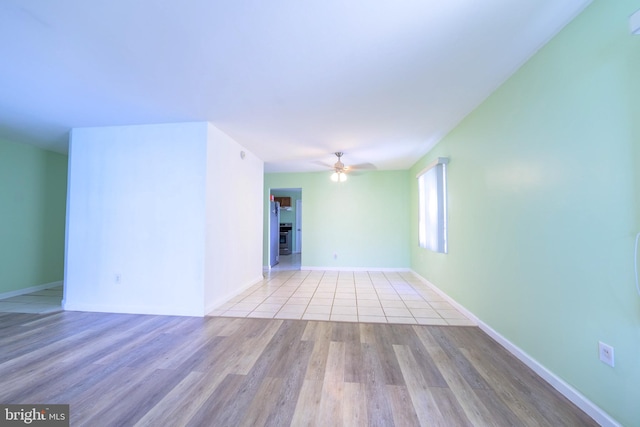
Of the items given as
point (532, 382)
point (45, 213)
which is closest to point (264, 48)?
point (532, 382)

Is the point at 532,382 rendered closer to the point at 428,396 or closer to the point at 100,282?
the point at 428,396

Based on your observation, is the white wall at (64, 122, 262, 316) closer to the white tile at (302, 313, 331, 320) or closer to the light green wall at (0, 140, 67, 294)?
the white tile at (302, 313, 331, 320)

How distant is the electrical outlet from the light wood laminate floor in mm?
362

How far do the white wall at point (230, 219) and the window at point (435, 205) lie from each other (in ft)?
9.77

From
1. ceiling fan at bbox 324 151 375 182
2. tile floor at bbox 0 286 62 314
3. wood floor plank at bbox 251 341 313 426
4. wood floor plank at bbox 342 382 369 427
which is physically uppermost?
ceiling fan at bbox 324 151 375 182

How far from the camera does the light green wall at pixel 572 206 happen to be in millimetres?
1262

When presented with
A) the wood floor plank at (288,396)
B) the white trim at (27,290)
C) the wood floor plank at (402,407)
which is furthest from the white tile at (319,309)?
the white trim at (27,290)

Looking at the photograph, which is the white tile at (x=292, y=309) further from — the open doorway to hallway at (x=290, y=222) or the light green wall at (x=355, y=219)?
the open doorway to hallway at (x=290, y=222)

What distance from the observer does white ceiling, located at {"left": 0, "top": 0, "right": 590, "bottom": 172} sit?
4.83 feet

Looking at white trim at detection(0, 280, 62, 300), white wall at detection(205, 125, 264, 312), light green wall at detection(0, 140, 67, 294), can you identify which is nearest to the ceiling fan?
white wall at detection(205, 125, 264, 312)

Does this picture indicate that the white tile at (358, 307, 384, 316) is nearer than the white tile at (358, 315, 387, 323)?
No

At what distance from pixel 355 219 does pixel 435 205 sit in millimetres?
2382

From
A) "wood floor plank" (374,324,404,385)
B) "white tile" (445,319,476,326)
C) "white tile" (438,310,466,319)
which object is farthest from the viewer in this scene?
"white tile" (438,310,466,319)

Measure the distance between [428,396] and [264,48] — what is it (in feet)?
8.41
